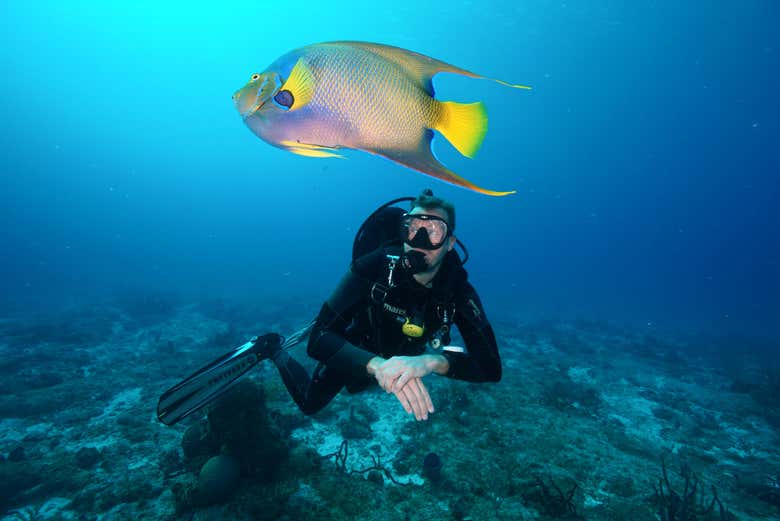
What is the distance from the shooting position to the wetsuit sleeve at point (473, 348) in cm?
245

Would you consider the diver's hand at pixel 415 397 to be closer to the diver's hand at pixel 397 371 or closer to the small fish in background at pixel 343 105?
the diver's hand at pixel 397 371

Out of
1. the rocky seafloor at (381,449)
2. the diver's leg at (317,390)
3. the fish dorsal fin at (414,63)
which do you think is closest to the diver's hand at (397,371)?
the fish dorsal fin at (414,63)

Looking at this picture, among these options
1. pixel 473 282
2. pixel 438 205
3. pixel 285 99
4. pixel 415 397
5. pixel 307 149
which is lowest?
pixel 473 282

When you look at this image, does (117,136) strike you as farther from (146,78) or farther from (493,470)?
(493,470)

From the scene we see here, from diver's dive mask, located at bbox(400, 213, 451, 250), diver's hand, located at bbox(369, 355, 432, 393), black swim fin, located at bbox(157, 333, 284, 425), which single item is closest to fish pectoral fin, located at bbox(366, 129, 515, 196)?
diver's hand, located at bbox(369, 355, 432, 393)

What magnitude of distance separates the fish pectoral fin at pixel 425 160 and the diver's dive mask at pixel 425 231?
6.03 ft

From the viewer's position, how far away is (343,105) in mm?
824

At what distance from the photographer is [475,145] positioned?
0.92 m

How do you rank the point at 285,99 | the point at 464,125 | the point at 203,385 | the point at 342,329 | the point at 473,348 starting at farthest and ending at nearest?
→ the point at 203,385, the point at 342,329, the point at 473,348, the point at 464,125, the point at 285,99

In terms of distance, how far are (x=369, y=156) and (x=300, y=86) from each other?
268 millimetres

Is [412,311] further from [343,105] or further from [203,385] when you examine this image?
[203,385]

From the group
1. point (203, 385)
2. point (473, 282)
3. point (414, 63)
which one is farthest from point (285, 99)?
point (473, 282)

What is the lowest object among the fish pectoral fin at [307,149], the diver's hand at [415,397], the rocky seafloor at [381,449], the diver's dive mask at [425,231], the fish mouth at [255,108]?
the rocky seafloor at [381,449]

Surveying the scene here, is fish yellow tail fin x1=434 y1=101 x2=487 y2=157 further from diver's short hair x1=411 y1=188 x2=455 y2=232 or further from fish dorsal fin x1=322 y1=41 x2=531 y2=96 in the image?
→ diver's short hair x1=411 y1=188 x2=455 y2=232
